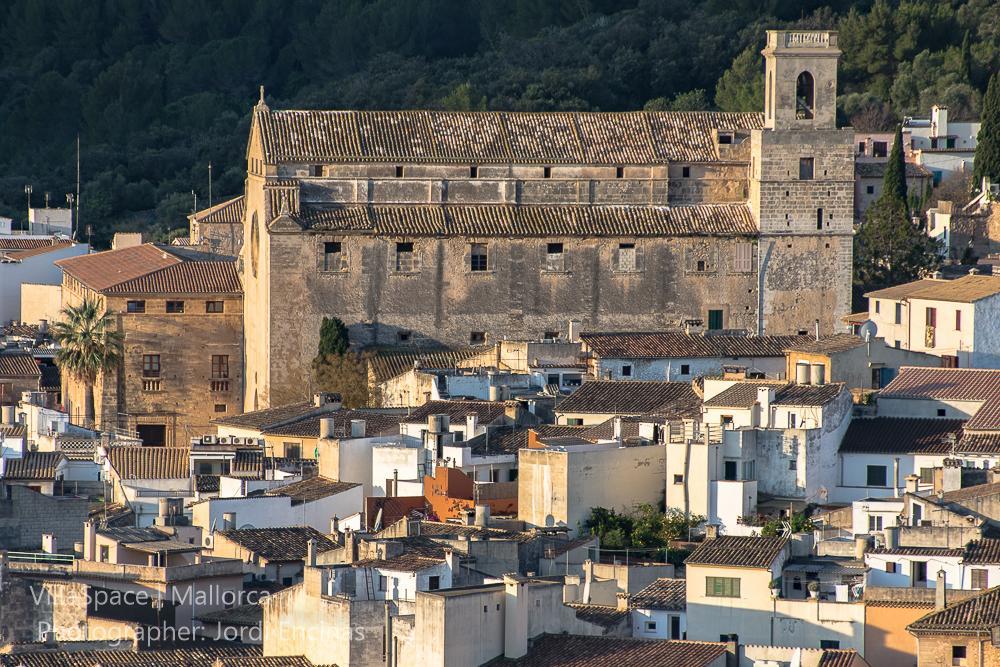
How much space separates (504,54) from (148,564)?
189 ft

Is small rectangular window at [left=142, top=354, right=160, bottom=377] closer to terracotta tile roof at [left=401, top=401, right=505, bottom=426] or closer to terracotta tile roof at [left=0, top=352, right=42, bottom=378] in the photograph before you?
terracotta tile roof at [left=0, top=352, right=42, bottom=378]

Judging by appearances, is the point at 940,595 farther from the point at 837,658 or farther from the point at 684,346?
the point at 684,346

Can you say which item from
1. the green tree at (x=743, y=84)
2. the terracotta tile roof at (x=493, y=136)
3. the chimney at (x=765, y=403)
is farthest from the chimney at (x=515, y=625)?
the green tree at (x=743, y=84)

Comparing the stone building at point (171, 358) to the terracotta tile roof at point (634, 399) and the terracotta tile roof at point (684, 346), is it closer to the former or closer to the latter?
the terracotta tile roof at point (684, 346)

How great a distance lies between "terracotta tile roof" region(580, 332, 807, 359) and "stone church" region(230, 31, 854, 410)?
257 cm

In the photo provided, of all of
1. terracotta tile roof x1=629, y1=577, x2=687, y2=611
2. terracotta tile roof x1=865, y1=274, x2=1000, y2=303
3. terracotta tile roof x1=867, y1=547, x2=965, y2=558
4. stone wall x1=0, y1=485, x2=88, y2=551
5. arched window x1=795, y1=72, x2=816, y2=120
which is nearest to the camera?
terracotta tile roof x1=867, y1=547, x2=965, y2=558

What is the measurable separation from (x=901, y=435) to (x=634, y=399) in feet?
16.8

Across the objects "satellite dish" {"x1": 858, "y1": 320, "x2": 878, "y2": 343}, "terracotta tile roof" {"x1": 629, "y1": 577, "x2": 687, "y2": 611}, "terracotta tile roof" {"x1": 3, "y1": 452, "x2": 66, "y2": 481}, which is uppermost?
"satellite dish" {"x1": 858, "y1": 320, "x2": 878, "y2": 343}

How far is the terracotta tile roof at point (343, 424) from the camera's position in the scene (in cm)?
5103

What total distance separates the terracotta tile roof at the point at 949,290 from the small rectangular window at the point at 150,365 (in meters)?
14.2

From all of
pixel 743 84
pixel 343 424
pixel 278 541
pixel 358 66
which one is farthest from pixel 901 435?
pixel 358 66

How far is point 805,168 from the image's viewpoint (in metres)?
60.5

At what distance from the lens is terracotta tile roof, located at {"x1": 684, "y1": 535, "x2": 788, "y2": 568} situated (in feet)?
125

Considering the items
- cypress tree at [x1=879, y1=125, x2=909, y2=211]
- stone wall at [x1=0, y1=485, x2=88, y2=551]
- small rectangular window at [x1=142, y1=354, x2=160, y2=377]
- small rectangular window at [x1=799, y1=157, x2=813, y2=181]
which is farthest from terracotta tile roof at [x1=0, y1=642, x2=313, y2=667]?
cypress tree at [x1=879, y1=125, x2=909, y2=211]
